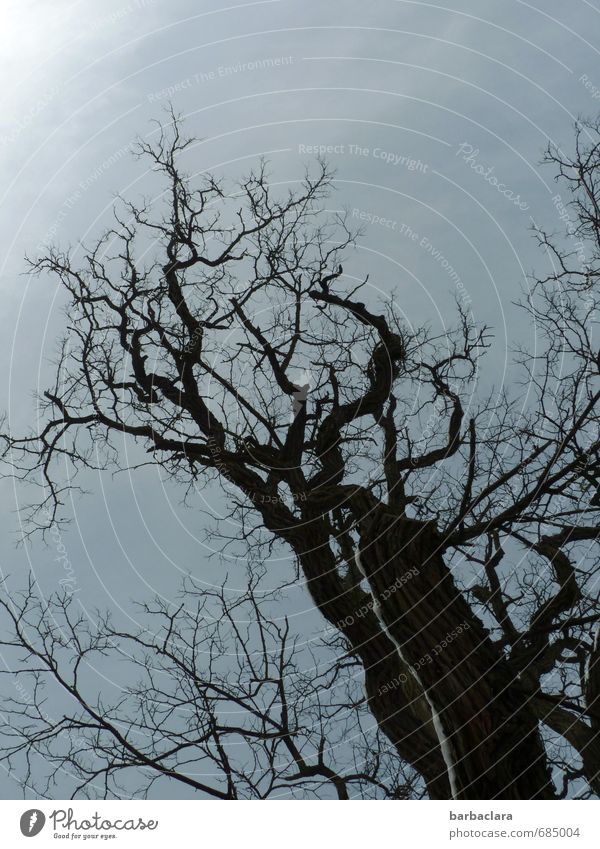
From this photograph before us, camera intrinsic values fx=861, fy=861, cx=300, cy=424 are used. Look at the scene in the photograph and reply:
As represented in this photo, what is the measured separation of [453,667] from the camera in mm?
8312

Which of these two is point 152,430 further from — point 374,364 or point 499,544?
point 499,544

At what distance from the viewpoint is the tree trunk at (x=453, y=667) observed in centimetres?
802

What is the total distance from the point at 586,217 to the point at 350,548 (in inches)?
213

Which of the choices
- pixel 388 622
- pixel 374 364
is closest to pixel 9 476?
pixel 374 364

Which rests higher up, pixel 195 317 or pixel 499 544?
pixel 195 317

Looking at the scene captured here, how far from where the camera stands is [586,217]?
11.2 m

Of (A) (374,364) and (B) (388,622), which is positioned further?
(A) (374,364)

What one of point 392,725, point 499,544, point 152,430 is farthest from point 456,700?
point 152,430

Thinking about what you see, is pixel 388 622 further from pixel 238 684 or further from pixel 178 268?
pixel 178 268

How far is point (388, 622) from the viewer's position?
8.68m

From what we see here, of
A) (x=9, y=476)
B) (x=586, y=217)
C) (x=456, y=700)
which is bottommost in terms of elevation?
(x=456, y=700)

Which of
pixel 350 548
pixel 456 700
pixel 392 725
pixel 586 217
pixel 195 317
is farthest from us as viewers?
pixel 195 317

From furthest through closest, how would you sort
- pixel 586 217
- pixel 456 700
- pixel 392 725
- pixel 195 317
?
pixel 195 317 < pixel 586 217 < pixel 392 725 < pixel 456 700

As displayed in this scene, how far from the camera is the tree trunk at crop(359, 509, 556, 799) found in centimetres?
802
